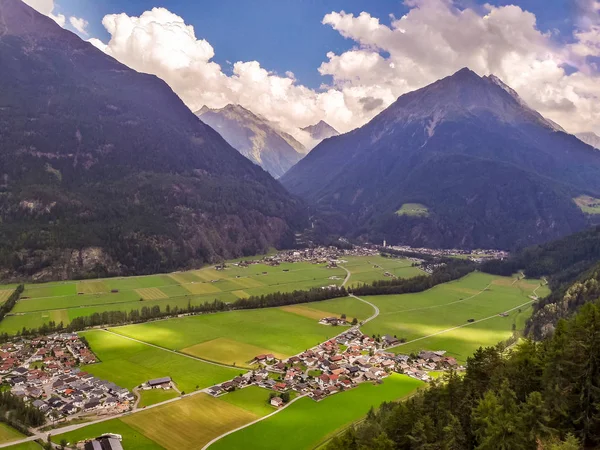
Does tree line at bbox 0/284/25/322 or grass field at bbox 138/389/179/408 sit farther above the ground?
tree line at bbox 0/284/25/322

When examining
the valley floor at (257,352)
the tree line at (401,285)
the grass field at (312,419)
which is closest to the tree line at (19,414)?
the valley floor at (257,352)

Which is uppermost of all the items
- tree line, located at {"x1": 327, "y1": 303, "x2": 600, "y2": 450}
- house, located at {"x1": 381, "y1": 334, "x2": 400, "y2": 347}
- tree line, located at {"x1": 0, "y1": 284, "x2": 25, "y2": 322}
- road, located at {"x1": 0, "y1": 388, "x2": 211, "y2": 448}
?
tree line, located at {"x1": 327, "y1": 303, "x2": 600, "y2": 450}

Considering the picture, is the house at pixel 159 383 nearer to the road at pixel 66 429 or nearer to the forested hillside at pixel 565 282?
the road at pixel 66 429

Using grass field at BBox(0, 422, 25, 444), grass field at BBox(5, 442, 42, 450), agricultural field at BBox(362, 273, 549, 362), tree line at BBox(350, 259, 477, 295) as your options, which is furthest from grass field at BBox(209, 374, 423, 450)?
tree line at BBox(350, 259, 477, 295)

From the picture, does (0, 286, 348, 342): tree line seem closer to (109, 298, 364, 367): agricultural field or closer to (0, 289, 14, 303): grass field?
(109, 298, 364, 367): agricultural field

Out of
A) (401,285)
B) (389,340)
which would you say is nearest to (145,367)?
(389,340)

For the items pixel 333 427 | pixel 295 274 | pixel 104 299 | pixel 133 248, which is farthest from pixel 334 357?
pixel 133 248
